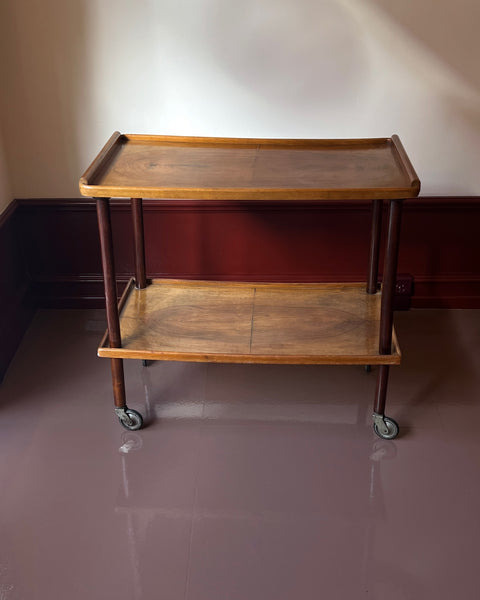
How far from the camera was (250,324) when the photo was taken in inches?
104

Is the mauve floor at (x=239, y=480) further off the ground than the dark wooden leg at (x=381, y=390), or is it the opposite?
the dark wooden leg at (x=381, y=390)

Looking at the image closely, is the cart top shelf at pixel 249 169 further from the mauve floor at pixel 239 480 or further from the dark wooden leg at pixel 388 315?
the mauve floor at pixel 239 480

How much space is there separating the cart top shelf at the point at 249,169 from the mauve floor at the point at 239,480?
94 cm

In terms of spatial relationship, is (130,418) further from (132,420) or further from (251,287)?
(251,287)

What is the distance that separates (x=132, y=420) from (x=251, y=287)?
70 centimetres

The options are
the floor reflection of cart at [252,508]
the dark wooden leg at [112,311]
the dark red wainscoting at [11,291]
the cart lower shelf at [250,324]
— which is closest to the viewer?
the floor reflection of cart at [252,508]

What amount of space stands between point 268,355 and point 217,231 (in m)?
0.92

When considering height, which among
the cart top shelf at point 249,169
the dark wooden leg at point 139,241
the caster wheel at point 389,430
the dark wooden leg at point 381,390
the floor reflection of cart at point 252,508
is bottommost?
the floor reflection of cart at point 252,508

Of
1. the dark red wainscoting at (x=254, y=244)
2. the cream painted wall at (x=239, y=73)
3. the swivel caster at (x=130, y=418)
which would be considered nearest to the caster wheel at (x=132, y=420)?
the swivel caster at (x=130, y=418)

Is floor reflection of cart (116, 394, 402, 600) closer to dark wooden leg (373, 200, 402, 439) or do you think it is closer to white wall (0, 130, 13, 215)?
dark wooden leg (373, 200, 402, 439)

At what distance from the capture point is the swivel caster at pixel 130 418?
2645 millimetres

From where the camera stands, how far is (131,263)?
3283mm

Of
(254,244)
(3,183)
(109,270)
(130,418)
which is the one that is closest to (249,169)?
(109,270)

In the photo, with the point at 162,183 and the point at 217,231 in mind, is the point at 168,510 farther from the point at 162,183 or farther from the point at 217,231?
the point at 217,231
